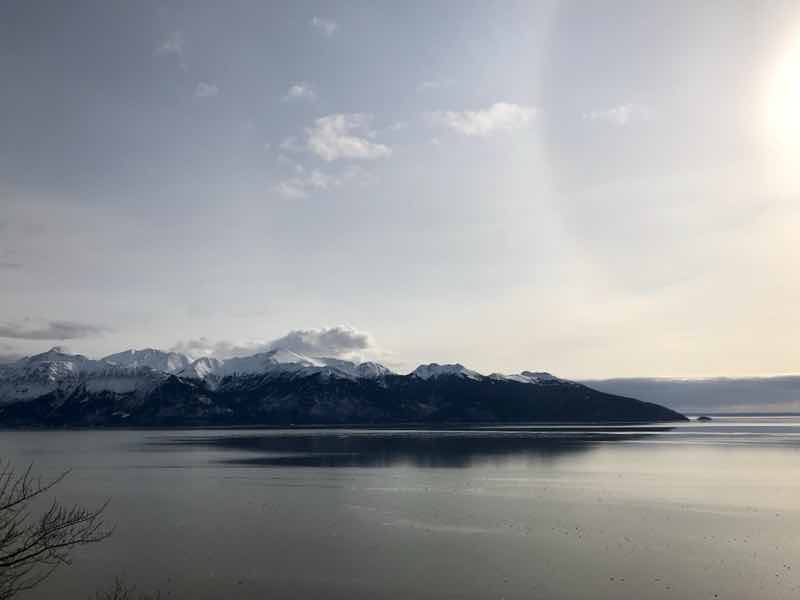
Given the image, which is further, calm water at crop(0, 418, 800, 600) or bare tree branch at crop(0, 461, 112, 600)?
calm water at crop(0, 418, 800, 600)

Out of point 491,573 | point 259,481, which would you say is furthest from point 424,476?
point 491,573

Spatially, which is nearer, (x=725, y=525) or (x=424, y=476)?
(x=725, y=525)

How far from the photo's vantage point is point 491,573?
100 ft

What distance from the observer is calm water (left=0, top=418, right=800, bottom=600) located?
29.0 m

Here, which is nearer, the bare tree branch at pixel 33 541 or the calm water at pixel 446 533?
the bare tree branch at pixel 33 541

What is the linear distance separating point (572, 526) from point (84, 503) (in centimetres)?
3672

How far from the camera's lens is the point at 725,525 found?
42094mm

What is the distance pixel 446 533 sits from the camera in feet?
129

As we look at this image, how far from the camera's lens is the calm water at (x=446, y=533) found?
2898 cm

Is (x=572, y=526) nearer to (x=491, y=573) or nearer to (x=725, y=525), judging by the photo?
(x=725, y=525)

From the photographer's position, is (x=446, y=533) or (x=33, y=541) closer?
(x=33, y=541)

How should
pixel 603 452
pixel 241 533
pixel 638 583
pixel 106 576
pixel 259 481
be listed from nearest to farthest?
pixel 638 583 → pixel 106 576 → pixel 241 533 → pixel 259 481 → pixel 603 452

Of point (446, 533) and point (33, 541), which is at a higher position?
point (33, 541)

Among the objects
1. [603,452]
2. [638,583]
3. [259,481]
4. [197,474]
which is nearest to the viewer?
[638,583]
